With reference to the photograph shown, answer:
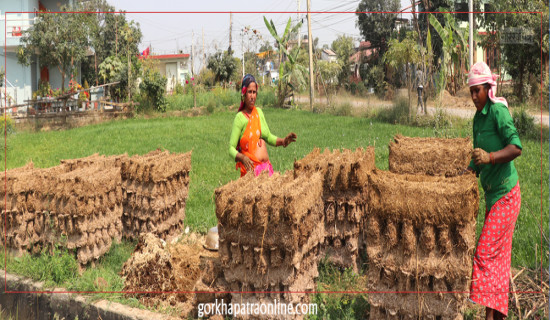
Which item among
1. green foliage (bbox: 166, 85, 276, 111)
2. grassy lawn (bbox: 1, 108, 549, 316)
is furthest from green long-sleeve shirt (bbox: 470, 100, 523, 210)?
green foliage (bbox: 166, 85, 276, 111)

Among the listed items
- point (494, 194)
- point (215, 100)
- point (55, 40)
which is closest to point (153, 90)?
point (215, 100)

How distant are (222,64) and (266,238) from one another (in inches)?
1171

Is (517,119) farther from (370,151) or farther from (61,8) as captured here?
(61,8)

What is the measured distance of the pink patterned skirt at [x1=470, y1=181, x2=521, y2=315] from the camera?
10.7ft

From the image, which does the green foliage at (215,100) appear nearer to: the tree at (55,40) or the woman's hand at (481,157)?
the tree at (55,40)

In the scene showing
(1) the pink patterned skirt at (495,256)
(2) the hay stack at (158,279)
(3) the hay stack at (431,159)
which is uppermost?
(3) the hay stack at (431,159)

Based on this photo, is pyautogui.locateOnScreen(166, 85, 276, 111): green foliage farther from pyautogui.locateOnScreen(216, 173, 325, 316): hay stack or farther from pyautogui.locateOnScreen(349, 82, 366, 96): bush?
pyautogui.locateOnScreen(216, 173, 325, 316): hay stack

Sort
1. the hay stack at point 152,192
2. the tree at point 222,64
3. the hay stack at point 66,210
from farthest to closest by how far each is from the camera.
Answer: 1. the tree at point 222,64
2. the hay stack at point 152,192
3. the hay stack at point 66,210

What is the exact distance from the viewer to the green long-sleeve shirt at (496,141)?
3279 millimetres

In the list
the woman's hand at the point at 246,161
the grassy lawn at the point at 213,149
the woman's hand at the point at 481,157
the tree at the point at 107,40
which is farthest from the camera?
the tree at the point at 107,40

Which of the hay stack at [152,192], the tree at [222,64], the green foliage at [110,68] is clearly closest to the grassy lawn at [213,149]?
the hay stack at [152,192]

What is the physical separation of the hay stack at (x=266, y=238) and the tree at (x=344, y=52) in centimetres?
3477

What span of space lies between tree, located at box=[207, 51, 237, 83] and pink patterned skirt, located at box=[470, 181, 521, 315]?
2997 cm

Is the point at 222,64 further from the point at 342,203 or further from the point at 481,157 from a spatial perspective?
the point at 481,157
